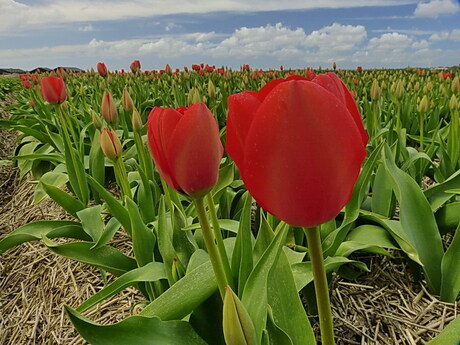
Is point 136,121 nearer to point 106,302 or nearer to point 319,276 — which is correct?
point 106,302

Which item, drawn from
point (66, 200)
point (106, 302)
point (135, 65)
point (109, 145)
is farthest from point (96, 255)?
point (135, 65)

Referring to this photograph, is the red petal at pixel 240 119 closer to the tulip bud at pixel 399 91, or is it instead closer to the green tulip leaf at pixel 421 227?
the green tulip leaf at pixel 421 227

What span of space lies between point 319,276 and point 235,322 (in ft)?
0.47

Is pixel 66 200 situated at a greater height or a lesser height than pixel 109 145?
lesser

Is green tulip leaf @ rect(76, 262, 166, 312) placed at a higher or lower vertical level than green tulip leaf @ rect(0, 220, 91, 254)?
higher

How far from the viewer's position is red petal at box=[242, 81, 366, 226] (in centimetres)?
54

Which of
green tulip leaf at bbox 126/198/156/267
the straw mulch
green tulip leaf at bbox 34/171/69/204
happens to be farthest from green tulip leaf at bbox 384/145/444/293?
green tulip leaf at bbox 34/171/69/204

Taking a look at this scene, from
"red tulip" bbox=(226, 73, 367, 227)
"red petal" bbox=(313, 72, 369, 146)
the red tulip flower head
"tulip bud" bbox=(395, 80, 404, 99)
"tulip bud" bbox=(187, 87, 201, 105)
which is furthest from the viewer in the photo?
the red tulip flower head

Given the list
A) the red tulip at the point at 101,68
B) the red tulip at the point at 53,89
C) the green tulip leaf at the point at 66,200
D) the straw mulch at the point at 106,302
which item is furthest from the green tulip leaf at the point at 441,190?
the red tulip at the point at 101,68

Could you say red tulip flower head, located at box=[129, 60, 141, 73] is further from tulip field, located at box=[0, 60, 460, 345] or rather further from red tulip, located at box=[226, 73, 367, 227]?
red tulip, located at box=[226, 73, 367, 227]

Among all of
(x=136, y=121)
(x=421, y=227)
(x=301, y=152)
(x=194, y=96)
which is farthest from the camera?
(x=194, y=96)

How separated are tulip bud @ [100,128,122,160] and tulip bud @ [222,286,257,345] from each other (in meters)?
1.28

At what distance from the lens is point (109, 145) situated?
1.83m

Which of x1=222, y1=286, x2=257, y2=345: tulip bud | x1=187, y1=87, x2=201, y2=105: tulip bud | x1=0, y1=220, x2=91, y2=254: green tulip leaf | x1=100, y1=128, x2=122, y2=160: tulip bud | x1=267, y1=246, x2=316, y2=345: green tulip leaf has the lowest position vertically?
x1=0, y1=220, x2=91, y2=254: green tulip leaf
